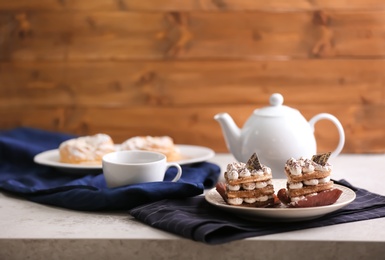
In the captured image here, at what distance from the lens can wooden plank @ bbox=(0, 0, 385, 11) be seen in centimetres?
201

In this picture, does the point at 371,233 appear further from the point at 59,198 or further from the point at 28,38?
the point at 28,38

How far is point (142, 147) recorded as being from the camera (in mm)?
1706

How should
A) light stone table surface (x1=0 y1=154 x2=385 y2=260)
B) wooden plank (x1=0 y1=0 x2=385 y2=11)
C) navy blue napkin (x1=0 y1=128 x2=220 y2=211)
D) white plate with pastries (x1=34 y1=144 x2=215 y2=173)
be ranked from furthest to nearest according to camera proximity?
1. wooden plank (x1=0 y1=0 x2=385 y2=11)
2. white plate with pastries (x1=34 y1=144 x2=215 y2=173)
3. navy blue napkin (x1=0 y1=128 x2=220 y2=211)
4. light stone table surface (x1=0 y1=154 x2=385 y2=260)

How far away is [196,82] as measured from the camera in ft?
6.74

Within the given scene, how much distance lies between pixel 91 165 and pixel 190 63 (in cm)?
53

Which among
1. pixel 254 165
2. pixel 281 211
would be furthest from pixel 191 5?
pixel 281 211

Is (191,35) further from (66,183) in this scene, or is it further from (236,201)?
(236,201)

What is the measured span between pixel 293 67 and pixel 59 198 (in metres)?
0.89

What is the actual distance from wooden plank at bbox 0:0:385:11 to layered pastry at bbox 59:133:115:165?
49 centimetres

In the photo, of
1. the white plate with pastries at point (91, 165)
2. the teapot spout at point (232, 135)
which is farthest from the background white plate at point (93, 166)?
the teapot spout at point (232, 135)

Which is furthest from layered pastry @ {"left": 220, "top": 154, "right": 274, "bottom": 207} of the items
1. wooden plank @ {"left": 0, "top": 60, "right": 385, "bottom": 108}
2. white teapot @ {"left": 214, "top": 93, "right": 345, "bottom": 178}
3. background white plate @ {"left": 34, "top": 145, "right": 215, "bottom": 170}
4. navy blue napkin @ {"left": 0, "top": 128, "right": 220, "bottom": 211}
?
wooden plank @ {"left": 0, "top": 60, "right": 385, "bottom": 108}

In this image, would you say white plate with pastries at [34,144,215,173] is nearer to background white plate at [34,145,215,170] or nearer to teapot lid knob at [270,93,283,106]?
background white plate at [34,145,215,170]

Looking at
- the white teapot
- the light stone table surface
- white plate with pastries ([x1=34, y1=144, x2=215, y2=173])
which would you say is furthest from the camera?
white plate with pastries ([x1=34, y1=144, x2=215, y2=173])

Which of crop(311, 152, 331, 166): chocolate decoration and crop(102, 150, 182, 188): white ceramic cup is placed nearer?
crop(311, 152, 331, 166): chocolate decoration
